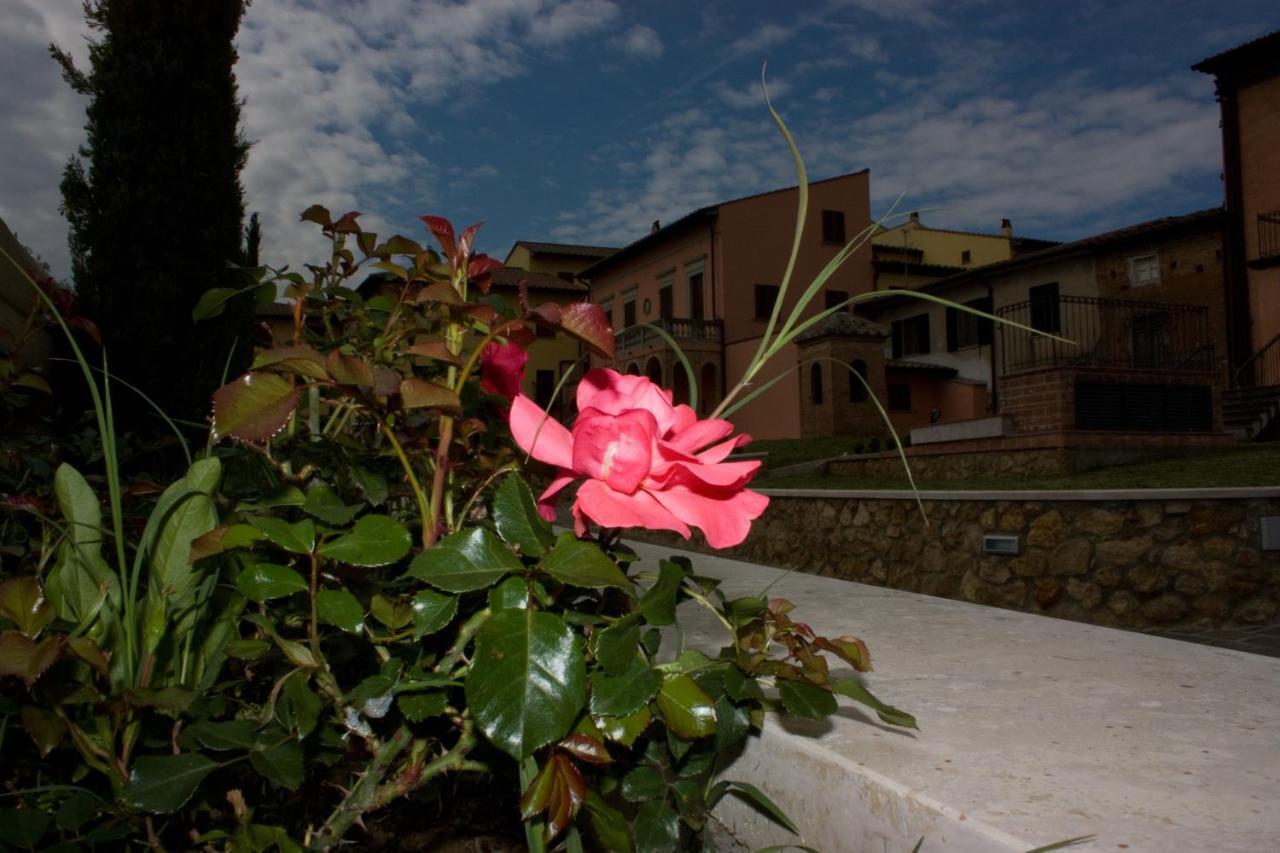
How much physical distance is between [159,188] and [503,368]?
191 inches

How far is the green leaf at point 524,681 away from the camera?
0.50m

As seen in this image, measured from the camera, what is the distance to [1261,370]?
49.3ft

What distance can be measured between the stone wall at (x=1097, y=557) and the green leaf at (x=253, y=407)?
594 centimetres

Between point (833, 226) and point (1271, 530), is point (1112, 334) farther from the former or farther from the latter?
point (1271, 530)

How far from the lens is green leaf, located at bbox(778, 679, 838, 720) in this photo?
2.20 ft

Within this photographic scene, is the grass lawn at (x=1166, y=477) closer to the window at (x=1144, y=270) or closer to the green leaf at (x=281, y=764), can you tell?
the green leaf at (x=281, y=764)

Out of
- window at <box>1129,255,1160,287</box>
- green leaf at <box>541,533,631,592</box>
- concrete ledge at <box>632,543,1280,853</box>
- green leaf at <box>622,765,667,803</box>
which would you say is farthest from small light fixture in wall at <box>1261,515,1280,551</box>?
window at <box>1129,255,1160,287</box>

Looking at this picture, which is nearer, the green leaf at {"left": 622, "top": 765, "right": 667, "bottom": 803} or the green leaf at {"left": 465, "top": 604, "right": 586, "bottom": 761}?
the green leaf at {"left": 465, "top": 604, "right": 586, "bottom": 761}

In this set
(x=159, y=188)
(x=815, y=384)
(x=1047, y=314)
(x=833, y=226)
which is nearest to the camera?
(x=159, y=188)

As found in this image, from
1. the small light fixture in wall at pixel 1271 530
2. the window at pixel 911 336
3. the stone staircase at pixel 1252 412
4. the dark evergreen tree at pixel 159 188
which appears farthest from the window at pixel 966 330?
the dark evergreen tree at pixel 159 188

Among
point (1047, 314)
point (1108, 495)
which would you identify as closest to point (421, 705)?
point (1108, 495)

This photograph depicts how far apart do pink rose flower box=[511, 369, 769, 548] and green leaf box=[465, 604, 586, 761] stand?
0.08 metres

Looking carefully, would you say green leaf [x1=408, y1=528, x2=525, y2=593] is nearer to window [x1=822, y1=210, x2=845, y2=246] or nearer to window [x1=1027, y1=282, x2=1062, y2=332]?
window [x1=1027, y1=282, x2=1062, y2=332]

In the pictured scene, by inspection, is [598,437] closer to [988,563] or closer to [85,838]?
[85,838]
